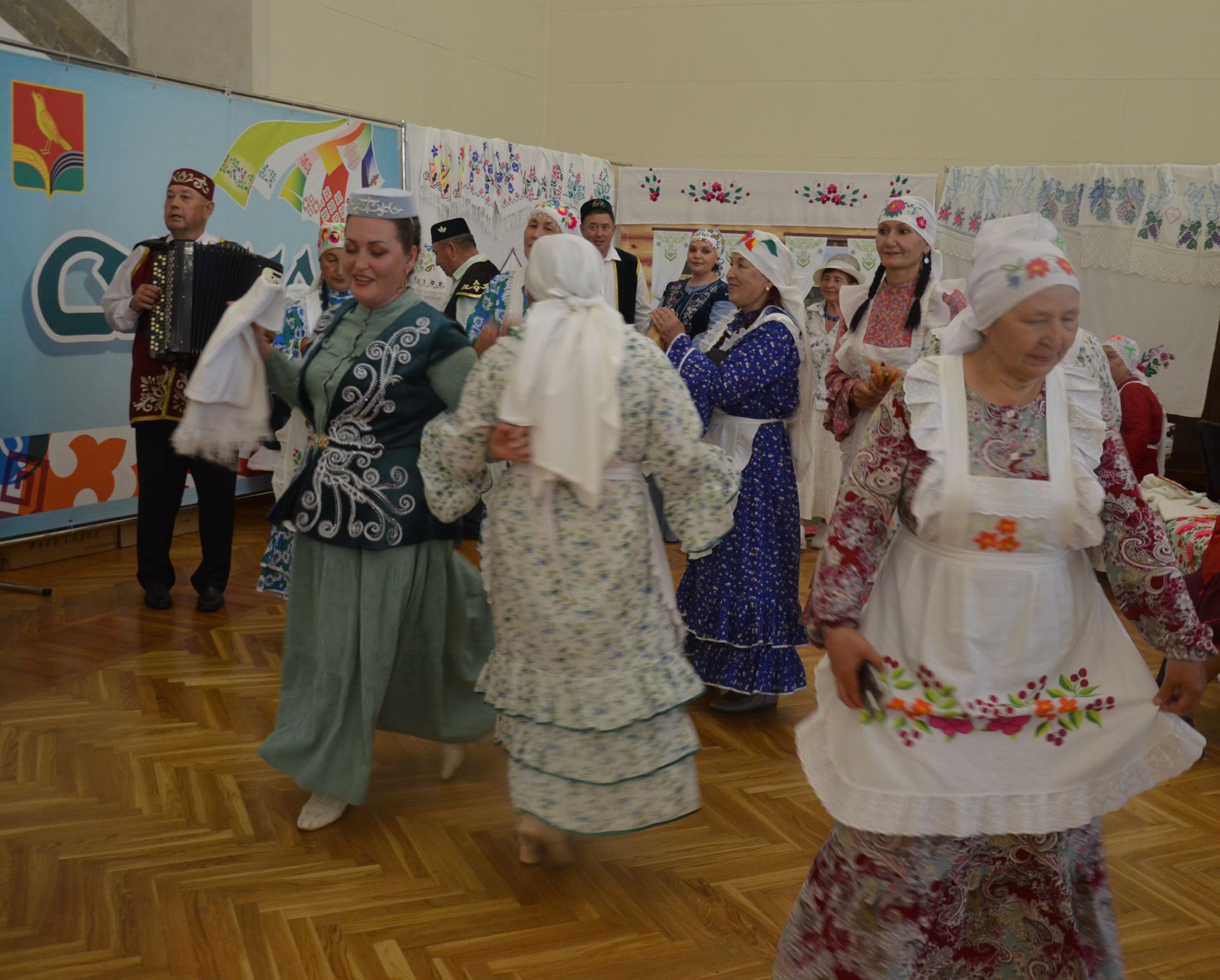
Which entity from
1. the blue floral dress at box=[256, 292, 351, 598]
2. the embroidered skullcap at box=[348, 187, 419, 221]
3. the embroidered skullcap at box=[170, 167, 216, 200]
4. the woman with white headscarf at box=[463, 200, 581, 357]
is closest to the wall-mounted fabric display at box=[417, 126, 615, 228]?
the woman with white headscarf at box=[463, 200, 581, 357]

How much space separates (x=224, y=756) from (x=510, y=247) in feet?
15.9

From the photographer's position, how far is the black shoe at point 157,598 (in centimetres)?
483

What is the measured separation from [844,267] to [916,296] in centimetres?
348

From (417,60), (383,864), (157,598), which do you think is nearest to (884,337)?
(383,864)

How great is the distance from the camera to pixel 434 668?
305cm

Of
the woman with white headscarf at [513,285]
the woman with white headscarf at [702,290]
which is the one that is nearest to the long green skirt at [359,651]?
the woman with white headscarf at [513,285]

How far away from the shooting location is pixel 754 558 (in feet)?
12.4

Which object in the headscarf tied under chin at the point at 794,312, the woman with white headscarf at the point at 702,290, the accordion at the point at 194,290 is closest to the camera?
the headscarf tied under chin at the point at 794,312

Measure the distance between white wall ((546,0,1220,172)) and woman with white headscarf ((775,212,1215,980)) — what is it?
747cm

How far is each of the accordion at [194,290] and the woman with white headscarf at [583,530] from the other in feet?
6.02

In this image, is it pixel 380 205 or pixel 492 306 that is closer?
pixel 380 205

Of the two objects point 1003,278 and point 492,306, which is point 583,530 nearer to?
point 1003,278

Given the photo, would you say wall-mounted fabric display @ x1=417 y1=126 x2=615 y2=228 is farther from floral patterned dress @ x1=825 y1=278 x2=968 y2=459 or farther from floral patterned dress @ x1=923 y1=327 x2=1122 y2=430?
floral patterned dress @ x1=923 y1=327 x2=1122 y2=430

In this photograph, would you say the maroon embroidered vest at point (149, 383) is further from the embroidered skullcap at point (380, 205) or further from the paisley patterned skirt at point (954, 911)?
the paisley patterned skirt at point (954, 911)
